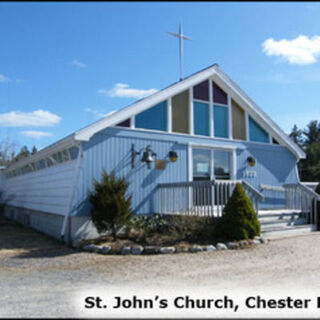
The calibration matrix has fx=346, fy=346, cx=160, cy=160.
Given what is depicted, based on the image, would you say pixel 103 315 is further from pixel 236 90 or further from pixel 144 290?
pixel 236 90

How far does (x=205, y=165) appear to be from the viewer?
39.9ft

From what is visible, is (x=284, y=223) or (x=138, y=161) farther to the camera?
(x=284, y=223)

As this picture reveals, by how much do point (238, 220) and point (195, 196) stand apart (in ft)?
5.07

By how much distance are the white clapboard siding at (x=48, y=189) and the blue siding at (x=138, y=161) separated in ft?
1.72

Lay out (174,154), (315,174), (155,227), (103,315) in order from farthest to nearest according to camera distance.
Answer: (315,174)
(174,154)
(155,227)
(103,315)

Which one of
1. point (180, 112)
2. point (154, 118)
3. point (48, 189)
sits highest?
point (180, 112)

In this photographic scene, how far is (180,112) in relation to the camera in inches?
464

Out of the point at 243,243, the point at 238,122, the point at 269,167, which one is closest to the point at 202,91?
the point at 238,122

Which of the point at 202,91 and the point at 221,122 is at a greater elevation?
the point at 202,91

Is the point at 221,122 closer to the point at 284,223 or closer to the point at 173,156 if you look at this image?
the point at 173,156

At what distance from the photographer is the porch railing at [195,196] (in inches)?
370

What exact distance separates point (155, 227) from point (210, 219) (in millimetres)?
1835

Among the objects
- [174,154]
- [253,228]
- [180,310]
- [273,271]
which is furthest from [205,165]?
[180,310]

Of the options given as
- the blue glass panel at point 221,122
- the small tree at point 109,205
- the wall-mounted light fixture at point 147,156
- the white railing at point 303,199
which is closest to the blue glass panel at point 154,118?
the wall-mounted light fixture at point 147,156
